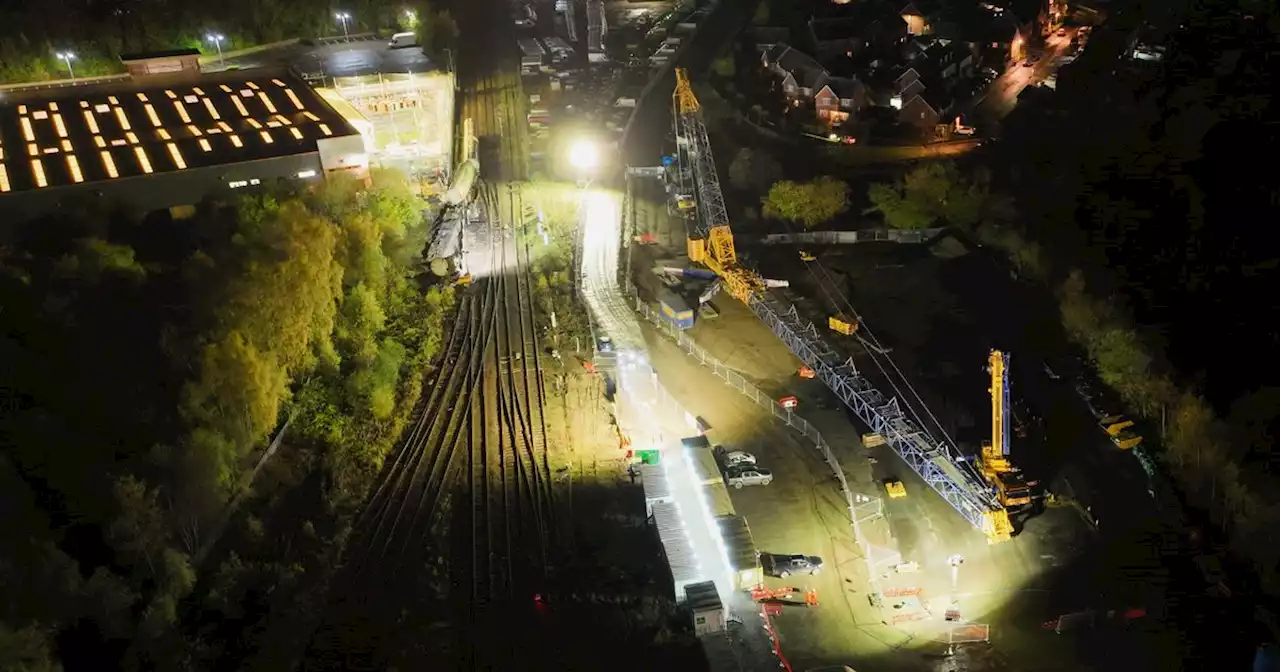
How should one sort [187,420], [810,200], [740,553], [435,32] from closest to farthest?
[187,420] → [740,553] → [810,200] → [435,32]

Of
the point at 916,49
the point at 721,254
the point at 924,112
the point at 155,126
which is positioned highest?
the point at 916,49

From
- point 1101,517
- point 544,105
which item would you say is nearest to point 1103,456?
point 1101,517

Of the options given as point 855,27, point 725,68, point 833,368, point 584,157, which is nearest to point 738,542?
point 833,368

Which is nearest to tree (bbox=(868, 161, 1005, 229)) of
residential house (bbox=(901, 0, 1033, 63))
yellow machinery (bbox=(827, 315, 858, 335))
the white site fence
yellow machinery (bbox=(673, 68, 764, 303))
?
yellow machinery (bbox=(673, 68, 764, 303))

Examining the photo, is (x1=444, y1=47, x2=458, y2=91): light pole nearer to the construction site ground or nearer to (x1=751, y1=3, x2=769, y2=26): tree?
(x1=751, y1=3, x2=769, y2=26): tree

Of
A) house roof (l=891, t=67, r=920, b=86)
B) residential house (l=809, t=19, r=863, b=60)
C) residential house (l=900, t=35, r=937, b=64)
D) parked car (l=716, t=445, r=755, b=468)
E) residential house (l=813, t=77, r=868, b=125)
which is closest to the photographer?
parked car (l=716, t=445, r=755, b=468)

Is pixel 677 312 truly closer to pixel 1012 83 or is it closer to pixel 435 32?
pixel 1012 83

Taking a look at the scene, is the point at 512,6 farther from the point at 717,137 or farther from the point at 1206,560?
the point at 1206,560
